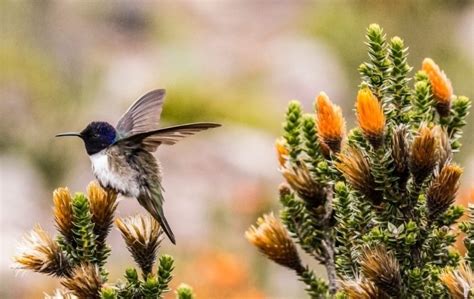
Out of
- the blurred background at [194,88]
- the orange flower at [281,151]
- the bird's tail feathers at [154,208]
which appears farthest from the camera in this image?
the blurred background at [194,88]

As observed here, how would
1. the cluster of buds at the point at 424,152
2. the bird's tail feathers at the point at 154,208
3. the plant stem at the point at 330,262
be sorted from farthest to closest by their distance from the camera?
the bird's tail feathers at the point at 154,208, the plant stem at the point at 330,262, the cluster of buds at the point at 424,152

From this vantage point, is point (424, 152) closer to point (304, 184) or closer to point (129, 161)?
point (304, 184)

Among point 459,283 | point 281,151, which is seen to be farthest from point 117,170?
point 459,283

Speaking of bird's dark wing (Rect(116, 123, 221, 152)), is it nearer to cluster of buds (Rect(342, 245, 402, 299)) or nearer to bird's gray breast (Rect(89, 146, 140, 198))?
bird's gray breast (Rect(89, 146, 140, 198))

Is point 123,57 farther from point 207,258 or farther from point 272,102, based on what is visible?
point 207,258

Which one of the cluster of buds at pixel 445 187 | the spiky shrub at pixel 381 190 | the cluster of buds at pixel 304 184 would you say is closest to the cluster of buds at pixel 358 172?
the spiky shrub at pixel 381 190

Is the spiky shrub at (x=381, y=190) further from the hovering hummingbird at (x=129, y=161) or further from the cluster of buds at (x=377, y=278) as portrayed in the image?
the hovering hummingbird at (x=129, y=161)
